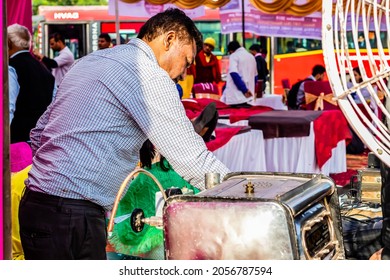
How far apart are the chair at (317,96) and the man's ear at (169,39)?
320 inches

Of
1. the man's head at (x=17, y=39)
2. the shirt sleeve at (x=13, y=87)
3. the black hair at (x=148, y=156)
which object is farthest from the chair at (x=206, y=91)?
the black hair at (x=148, y=156)

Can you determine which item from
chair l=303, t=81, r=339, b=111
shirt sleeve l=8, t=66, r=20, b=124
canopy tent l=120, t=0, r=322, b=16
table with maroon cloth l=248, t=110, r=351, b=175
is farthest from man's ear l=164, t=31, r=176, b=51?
canopy tent l=120, t=0, r=322, b=16

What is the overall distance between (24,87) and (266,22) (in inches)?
400

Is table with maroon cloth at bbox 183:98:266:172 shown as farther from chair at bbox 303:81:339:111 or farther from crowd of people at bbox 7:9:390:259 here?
crowd of people at bbox 7:9:390:259

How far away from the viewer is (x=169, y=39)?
99.1 inches

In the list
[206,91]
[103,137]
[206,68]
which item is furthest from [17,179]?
[206,68]

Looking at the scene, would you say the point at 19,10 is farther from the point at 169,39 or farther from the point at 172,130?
the point at 172,130

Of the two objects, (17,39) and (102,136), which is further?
(17,39)

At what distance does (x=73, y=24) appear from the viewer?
19203 millimetres

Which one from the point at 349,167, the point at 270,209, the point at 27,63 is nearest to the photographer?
the point at 270,209

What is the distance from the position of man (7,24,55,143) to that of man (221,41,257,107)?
554 centimetres
